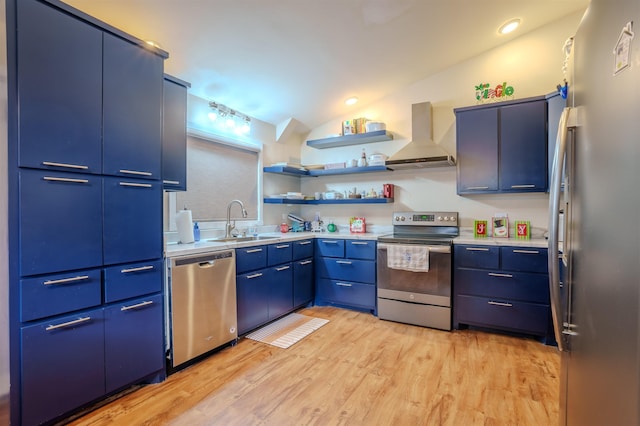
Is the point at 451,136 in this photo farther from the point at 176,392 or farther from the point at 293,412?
the point at 176,392

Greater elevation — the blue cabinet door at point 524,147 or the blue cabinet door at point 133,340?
the blue cabinet door at point 524,147

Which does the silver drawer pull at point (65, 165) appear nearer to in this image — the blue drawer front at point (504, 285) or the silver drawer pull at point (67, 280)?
the silver drawer pull at point (67, 280)

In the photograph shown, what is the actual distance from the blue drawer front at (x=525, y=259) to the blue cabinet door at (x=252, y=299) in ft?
7.17

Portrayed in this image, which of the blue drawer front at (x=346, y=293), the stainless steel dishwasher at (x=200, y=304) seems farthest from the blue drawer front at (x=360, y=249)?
the stainless steel dishwasher at (x=200, y=304)

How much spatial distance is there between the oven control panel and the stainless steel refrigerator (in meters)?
2.41

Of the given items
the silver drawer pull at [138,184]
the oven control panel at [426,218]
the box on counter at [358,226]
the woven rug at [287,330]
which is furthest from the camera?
the box on counter at [358,226]

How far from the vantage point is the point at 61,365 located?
1611mm

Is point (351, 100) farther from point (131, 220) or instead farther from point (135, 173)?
point (131, 220)

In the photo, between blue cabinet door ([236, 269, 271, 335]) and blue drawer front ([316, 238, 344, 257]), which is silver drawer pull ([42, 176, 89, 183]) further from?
blue drawer front ([316, 238, 344, 257])

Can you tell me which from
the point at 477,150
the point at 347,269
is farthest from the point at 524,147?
the point at 347,269

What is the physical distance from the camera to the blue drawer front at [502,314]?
262cm

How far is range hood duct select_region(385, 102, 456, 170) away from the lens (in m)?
3.24

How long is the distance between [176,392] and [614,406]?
7.07 ft

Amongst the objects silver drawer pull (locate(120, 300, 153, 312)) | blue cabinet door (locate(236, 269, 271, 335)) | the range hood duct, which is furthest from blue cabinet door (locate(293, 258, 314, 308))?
silver drawer pull (locate(120, 300, 153, 312))
